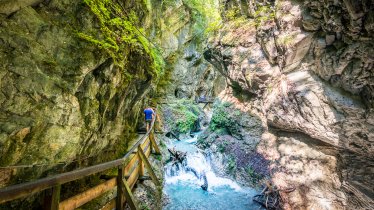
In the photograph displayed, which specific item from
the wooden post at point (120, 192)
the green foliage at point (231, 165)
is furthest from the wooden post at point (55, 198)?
the green foliage at point (231, 165)

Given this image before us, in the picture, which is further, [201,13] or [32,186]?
[201,13]

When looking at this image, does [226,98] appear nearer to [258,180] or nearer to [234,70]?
[234,70]

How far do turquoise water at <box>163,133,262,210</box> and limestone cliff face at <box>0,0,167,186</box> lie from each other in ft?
17.2

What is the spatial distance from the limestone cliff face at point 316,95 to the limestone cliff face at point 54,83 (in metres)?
6.97

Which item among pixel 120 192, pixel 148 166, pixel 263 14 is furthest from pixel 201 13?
pixel 120 192

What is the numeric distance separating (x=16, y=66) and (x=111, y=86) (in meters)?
2.60

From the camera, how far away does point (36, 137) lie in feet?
12.3

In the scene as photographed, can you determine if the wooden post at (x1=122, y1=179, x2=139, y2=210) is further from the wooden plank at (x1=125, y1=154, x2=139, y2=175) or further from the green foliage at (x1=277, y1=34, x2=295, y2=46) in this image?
the green foliage at (x1=277, y1=34, x2=295, y2=46)

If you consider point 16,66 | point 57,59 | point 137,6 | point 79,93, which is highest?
point 137,6

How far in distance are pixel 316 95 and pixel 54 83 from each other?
29.0ft

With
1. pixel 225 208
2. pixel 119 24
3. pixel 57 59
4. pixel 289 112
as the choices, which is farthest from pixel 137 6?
pixel 225 208

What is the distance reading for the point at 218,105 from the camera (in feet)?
59.5

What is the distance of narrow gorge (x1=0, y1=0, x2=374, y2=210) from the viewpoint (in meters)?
3.90

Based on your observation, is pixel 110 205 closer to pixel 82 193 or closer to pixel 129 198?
pixel 129 198
